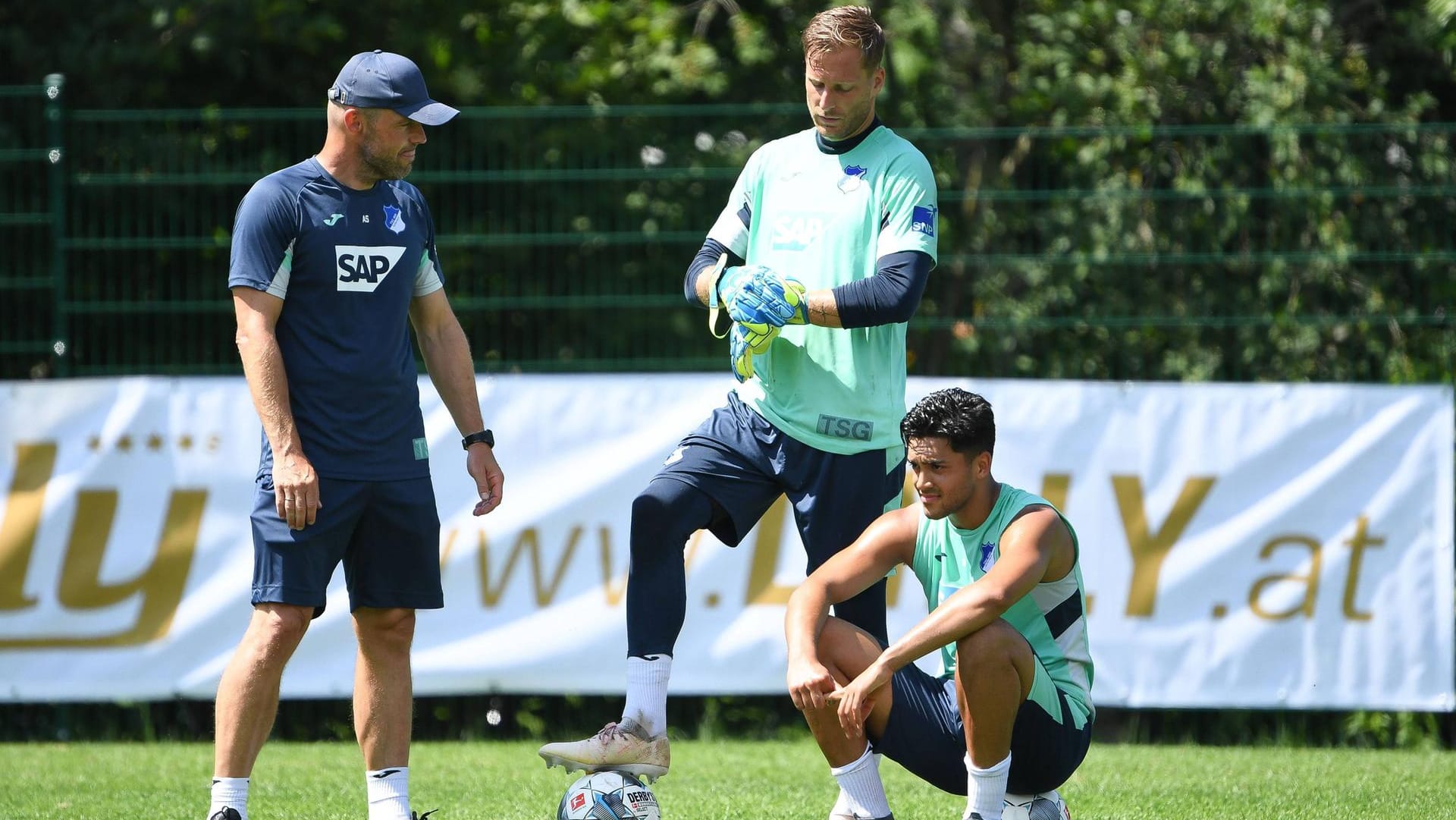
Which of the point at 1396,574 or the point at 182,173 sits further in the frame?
the point at 182,173

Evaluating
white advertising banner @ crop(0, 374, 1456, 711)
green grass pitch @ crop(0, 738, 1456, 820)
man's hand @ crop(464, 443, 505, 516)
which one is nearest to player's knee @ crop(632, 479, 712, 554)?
man's hand @ crop(464, 443, 505, 516)

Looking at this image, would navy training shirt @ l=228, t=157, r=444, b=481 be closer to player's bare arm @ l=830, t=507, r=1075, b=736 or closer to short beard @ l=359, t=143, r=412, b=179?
short beard @ l=359, t=143, r=412, b=179

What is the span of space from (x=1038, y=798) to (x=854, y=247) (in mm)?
1599

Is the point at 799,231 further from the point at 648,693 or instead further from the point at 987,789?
the point at 987,789

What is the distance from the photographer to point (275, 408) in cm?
425

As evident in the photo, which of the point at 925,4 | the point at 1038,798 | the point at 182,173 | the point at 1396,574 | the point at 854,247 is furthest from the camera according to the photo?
the point at 925,4

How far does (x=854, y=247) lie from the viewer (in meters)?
4.65

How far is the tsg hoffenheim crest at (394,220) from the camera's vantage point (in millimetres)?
4492

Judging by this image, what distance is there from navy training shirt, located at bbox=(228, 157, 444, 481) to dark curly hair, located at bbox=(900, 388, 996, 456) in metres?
1.41

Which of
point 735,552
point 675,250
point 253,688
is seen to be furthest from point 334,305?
point 675,250

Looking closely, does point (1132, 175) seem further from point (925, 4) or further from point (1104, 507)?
point (925, 4)

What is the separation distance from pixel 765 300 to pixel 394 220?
1.06 meters

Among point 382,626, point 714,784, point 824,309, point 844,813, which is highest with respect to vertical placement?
point 824,309

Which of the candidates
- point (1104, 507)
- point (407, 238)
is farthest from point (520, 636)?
point (407, 238)
